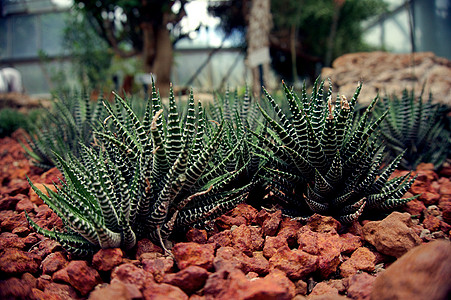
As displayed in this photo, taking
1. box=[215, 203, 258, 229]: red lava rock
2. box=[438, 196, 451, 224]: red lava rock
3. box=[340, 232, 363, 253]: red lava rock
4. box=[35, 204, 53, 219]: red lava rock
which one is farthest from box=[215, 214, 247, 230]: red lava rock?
box=[438, 196, 451, 224]: red lava rock

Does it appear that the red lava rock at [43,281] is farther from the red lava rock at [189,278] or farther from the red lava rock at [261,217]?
the red lava rock at [261,217]

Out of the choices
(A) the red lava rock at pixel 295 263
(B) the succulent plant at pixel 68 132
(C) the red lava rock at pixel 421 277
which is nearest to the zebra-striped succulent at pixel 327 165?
(A) the red lava rock at pixel 295 263

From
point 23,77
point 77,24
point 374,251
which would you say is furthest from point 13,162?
point 23,77

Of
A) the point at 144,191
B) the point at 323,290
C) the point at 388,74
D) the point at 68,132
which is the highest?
the point at 388,74

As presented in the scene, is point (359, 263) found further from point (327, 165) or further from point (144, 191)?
point (144, 191)

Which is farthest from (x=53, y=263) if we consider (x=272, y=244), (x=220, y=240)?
(x=272, y=244)

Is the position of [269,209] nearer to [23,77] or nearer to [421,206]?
[421,206]
